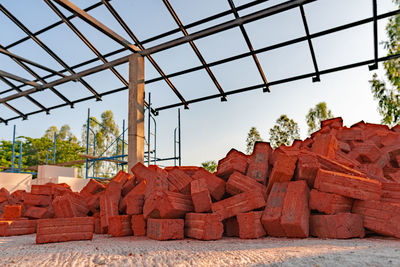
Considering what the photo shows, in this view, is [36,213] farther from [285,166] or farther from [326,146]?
[326,146]

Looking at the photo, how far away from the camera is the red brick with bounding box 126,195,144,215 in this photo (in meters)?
3.88

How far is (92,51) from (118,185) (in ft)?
24.2

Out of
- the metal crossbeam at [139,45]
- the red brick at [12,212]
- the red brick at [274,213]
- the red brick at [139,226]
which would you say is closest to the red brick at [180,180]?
the red brick at [139,226]

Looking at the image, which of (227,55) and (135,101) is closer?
(227,55)

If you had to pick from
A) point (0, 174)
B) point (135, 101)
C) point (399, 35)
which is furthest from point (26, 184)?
point (399, 35)

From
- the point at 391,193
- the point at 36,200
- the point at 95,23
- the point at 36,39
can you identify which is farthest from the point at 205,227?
the point at 36,39

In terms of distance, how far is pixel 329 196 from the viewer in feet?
10.9

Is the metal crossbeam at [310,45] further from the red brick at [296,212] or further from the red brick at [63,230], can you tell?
the red brick at [63,230]

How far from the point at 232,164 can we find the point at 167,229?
133cm

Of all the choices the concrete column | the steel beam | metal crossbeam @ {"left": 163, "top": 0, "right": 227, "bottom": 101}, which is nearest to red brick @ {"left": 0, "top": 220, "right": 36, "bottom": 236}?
the concrete column

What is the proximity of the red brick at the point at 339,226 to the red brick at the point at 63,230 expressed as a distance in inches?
105

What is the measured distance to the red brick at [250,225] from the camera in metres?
3.33

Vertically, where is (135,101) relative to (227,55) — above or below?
below

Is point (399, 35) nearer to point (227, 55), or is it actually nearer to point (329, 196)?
point (227, 55)
